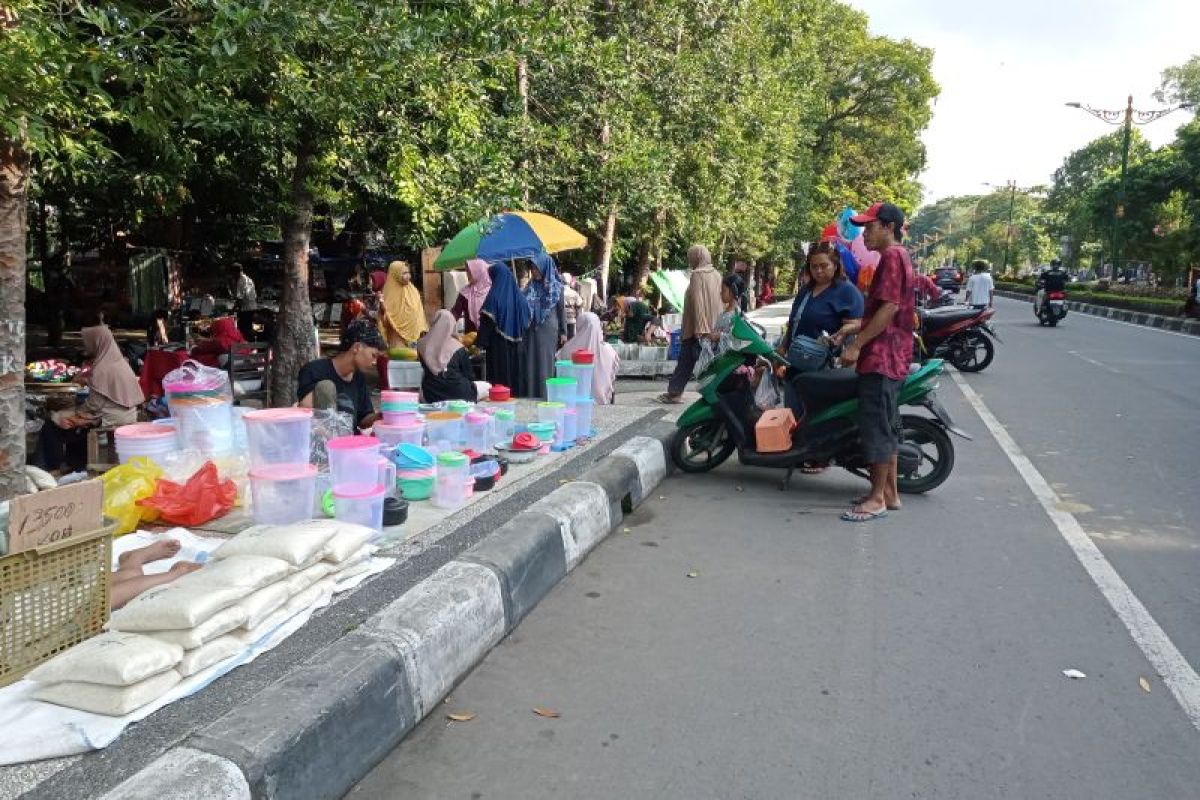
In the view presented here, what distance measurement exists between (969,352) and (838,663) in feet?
33.0

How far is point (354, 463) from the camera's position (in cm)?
437

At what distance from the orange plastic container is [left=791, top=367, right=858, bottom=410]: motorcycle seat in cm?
16

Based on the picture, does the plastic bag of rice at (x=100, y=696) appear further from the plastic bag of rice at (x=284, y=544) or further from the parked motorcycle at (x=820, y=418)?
the parked motorcycle at (x=820, y=418)

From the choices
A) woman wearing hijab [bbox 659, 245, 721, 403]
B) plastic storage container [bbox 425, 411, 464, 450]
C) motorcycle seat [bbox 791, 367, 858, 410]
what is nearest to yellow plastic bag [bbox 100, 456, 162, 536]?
plastic storage container [bbox 425, 411, 464, 450]

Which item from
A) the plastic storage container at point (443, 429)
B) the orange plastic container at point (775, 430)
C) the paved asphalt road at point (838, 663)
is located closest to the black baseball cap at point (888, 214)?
the orange plastic container at point (775, 430)

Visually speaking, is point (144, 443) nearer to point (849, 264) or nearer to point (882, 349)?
point (882, 349)

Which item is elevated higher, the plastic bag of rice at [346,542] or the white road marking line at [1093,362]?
the white road marking line at [1093,362]

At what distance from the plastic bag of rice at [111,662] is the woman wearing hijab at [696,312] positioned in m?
6.98

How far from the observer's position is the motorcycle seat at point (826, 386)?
5.61 metres

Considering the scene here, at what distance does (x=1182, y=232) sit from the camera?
33.7 metres

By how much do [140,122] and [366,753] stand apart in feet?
9.84

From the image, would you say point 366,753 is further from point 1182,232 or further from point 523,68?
point 1182,232

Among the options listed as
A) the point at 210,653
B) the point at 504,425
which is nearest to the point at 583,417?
the point at 504,425

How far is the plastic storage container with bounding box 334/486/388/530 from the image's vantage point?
428cm
